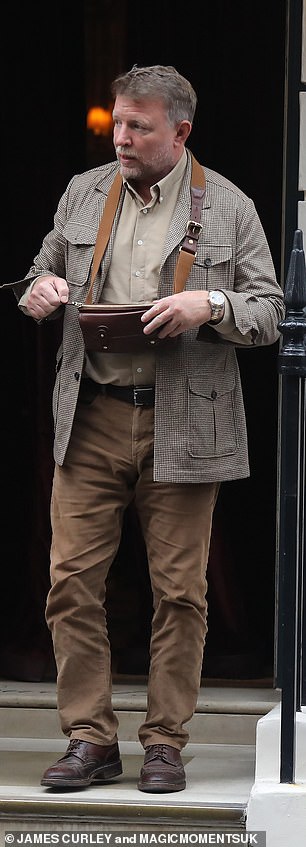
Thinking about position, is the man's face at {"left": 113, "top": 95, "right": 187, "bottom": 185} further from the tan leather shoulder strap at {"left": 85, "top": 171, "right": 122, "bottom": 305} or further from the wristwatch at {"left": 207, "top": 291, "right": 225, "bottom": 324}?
the wristwatch at {"left": 207, "top": 291, "right": 225, "bottom": 324}

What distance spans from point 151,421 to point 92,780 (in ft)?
3.46

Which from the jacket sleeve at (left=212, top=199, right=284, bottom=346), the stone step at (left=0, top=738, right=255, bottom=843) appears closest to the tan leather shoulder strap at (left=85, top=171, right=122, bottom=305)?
the jacket sleeve at (left=212, top=199, right=284, bottom=346)

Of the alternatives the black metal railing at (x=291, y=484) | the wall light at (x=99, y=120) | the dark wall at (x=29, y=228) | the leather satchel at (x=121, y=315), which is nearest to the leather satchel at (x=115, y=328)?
the leather satchel at (x=121, y=315)

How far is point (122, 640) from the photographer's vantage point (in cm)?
621

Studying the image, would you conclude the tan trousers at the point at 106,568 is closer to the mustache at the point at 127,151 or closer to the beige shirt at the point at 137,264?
the beige shirt at the point at 137,264

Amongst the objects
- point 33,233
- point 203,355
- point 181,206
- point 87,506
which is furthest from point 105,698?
point 33,233

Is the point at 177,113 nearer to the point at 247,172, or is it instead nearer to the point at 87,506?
the point at 87,506

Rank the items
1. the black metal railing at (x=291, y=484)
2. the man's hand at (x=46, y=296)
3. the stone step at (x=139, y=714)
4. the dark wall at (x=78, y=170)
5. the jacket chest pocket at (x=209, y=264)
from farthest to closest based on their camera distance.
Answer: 1. the dark wall at (x=78, y=170)
2. the stone step at (x=139, y=714)
3. the jacket chest pocket at (x=209, y=264)
4. the man's hand at (x=46, y=296)
5. the black metal railing at (x=291, y=484)

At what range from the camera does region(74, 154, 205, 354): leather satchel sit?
14.3ft

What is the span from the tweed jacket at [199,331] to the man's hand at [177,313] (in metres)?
0.10

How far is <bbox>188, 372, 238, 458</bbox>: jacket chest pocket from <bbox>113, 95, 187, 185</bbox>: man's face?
636 mm

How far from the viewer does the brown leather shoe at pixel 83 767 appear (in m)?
4.42

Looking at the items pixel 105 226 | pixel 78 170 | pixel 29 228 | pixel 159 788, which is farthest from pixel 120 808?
pixel 78 170

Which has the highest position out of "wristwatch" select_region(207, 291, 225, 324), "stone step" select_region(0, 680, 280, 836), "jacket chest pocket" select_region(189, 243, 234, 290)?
"jacket chest pocket" select_region(189, 243, 234, 290)
